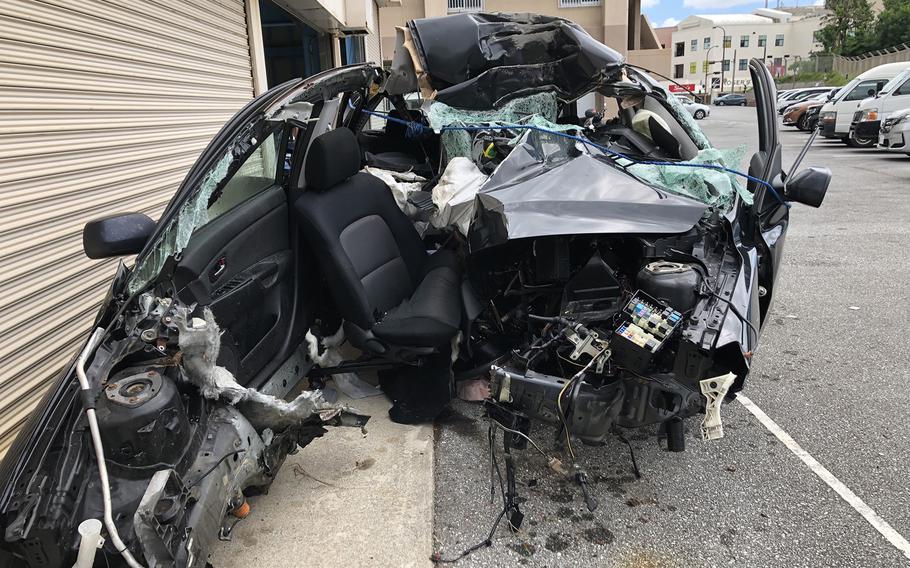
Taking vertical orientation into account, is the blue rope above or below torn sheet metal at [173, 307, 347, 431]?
above

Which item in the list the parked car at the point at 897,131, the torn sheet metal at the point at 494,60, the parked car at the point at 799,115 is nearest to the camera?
the torn sheet metal at the point at 494,60

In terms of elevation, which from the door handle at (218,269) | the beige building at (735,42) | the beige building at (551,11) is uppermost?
the beige building at (735,42)

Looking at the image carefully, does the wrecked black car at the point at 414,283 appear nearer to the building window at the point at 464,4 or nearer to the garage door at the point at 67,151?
the garage door at the point at 67,151

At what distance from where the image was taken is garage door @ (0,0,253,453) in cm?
301

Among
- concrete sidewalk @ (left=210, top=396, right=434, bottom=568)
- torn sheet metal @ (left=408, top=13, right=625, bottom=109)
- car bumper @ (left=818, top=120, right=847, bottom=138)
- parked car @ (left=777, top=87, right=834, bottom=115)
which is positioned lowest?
concrete sidewalk @ (left=210, top=396, right=434, bottom=568)

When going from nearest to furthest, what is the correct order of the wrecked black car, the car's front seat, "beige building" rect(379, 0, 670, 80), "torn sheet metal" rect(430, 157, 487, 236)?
1. the wrecked black car
2. the car's front seat
3. "torn sheet metal" rect(430, 157, 487, 236)
4. "beige building" rect(379, 0, 670, 80)

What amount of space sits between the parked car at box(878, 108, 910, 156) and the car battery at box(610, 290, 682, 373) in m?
12.6

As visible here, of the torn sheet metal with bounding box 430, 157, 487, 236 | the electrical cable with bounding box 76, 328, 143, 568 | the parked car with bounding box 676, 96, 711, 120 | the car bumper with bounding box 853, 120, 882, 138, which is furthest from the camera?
the car bumper with bounding box 853, 120, 882, 138

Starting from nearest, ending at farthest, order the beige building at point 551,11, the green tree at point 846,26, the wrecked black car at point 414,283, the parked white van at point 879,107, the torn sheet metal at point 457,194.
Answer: the wrecked black car at point 414,283 → the torn sheet metal at point 457,194 → the parked white van at point 879,107 → the beige building at point 551,11 → the green tree at point 846,26

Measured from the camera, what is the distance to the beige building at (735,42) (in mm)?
80812

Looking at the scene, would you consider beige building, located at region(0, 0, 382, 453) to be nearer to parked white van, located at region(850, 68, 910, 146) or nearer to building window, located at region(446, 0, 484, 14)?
parked white van, located at region(850, 68, 910, 146)

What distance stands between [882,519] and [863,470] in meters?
0.38

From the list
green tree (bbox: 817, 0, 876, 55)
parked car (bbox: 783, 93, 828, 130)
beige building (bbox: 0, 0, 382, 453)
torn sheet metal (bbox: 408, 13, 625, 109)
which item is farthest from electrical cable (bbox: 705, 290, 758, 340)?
green tree (bbox: 817, 0, 876, 55)

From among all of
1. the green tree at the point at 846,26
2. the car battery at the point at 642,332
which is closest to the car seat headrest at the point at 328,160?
the car battery at the point at 642,332
